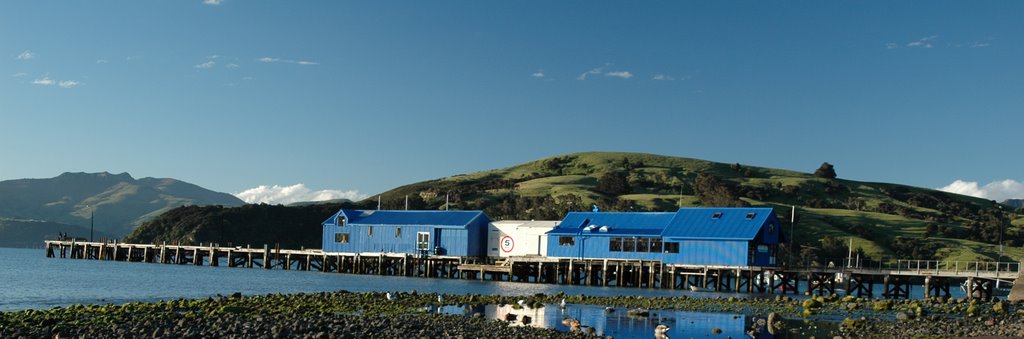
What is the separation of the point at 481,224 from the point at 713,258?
23125mm

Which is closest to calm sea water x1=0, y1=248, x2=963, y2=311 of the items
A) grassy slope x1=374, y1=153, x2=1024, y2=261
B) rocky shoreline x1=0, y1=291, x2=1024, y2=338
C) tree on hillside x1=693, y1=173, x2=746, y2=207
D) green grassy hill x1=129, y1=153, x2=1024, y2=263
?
rocky shoreline x1=0, y1=291, x2=1024, y2=338

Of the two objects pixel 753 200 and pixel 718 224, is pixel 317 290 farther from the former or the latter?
pixel 753 200

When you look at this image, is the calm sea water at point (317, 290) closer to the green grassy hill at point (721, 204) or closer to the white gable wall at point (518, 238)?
the white gable wall at point (518, 238)

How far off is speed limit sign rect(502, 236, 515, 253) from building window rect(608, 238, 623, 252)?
1070 cm

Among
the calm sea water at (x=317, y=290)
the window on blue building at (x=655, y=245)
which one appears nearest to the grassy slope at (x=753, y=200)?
the window on blue building at (x=655, y=245)

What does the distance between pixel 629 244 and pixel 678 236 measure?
4.78 metres

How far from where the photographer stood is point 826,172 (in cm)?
17675

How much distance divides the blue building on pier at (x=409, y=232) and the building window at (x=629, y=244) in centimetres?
1515

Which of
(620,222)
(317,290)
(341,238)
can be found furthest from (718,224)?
(341,238)

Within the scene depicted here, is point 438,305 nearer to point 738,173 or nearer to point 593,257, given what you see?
point 593,257

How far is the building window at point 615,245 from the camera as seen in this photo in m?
77.0

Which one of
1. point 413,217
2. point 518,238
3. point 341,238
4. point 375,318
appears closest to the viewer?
point 375,318

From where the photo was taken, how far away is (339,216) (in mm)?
96125

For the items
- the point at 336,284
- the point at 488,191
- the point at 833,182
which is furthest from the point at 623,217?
the point at 833,182
